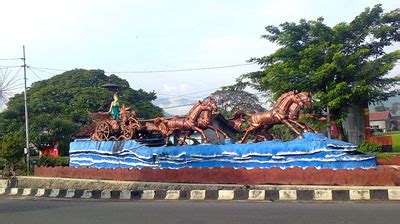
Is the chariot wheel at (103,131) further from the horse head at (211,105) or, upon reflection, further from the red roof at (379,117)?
the red roof at (379,117)

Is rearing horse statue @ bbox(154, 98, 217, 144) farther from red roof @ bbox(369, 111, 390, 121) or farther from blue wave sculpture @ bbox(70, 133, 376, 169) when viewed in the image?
red roof @ bbox(369, 111, 390, 121)

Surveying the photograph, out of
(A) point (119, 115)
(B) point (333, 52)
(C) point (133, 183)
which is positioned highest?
(B) point (333, 52)

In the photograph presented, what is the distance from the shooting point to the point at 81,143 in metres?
20.6

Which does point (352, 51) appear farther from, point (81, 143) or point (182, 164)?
point (81, 143)

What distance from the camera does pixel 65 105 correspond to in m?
39.0

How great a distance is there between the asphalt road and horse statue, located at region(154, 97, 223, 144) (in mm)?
6558

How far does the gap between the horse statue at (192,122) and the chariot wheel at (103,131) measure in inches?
121

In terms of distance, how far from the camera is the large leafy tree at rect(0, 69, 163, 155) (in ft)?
112

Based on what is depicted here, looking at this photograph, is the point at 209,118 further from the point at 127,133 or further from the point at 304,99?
the point at 127,133

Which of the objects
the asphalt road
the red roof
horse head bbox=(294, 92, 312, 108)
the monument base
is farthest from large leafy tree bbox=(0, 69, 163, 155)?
the red roof

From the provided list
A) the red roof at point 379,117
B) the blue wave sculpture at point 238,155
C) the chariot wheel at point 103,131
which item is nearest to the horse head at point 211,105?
the blue wave sculpture at point 238,155

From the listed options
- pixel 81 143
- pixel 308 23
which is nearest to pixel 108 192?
pixel 81 143

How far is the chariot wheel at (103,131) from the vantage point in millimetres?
19578

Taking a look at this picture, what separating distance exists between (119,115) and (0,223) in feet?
38.0
